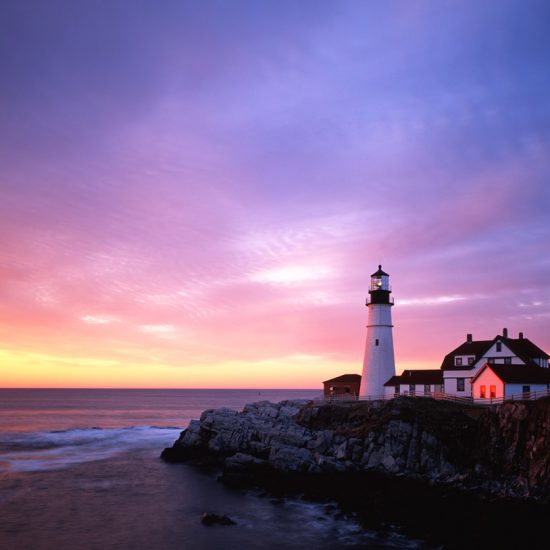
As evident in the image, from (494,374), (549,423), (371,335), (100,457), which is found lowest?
(100,457)

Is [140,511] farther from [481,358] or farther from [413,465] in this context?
[481,358]

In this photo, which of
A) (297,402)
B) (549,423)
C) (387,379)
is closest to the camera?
(549,423)

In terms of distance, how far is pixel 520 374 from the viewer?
38906mm

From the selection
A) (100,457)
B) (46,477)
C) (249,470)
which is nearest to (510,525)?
(249,470)

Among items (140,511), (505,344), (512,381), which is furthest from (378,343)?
(140,511)

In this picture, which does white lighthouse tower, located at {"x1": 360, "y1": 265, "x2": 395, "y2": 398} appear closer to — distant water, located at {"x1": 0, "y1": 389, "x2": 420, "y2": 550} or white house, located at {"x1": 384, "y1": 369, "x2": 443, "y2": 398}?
white house, located at {"x1": 384, "y1": 369, "x2": 443, "y2": 398}

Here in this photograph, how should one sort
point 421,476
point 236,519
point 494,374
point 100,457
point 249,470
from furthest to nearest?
1. point 100,457
2. point 494,374
3. point 249,470
4. point 421,476
5. point 236,519

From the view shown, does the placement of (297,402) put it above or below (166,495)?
above

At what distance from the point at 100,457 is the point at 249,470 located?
17.2m

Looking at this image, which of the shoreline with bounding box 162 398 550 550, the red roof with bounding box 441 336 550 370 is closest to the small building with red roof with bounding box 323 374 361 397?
the red roof with bounding box 441 336 550 370

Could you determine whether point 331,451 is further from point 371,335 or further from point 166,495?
point 371,335

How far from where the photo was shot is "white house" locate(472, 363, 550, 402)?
38.2m

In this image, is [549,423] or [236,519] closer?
[236,519]

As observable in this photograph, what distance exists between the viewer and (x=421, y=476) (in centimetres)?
3109
